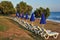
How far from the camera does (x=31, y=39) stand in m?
15.2

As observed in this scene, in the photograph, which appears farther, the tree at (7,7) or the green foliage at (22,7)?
the green foliage at (22,7)

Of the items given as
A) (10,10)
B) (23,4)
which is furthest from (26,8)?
(10,10)

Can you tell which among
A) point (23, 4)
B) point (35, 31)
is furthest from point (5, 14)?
point (35, 31)

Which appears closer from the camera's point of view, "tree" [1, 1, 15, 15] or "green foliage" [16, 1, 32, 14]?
"tree" [1, 1, 15, 15]

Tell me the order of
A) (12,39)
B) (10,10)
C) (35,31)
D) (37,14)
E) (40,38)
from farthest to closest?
1. (10,10)
2. (37,14)
3. (35,31)
4. (40,38)
5. (12,39)

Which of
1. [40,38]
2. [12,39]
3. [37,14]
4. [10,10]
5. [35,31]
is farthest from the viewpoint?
[10,10]

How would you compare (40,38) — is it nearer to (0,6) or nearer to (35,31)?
(35,31)

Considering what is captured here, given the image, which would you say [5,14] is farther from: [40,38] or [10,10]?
[40,38]

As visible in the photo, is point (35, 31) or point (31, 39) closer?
point (31, 39)

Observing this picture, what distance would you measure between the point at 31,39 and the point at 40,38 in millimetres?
1330

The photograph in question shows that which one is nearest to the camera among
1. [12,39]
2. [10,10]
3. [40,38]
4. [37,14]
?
[12,39]

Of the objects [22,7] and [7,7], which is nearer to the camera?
[7,7]

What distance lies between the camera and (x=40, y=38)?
1620cm

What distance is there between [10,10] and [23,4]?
4671mm
